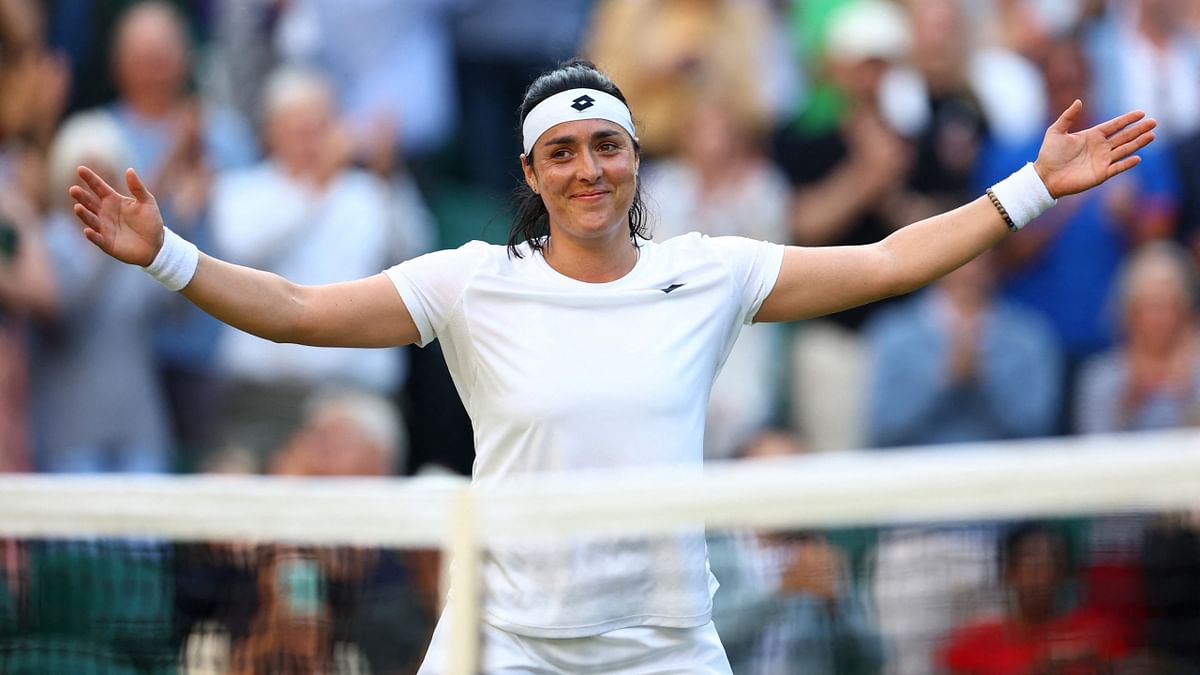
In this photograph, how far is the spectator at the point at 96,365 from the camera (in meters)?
9.88

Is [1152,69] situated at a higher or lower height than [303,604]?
higher

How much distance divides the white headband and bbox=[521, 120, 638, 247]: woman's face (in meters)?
0.03

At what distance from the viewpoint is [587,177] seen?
506 cm

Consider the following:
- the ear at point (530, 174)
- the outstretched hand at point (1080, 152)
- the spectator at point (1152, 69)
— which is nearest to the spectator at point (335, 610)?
the ear at point (530, 174)

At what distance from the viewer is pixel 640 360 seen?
16.1 feet

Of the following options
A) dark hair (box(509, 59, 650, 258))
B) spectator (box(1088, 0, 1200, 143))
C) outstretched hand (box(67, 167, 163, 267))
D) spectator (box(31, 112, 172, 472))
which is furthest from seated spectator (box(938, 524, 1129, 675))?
spectator (box(31, 112, 172, 472))

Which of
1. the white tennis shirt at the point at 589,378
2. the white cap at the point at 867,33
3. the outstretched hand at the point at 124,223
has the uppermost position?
the white cap at the point at 867,33

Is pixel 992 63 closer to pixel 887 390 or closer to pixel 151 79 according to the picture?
pixel 887 390

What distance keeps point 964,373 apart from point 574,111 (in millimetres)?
4654

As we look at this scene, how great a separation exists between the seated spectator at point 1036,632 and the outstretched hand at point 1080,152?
1.11m

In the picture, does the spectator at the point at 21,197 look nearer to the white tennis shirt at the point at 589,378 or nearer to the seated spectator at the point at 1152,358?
the white tennis shirt at the point at 589,378

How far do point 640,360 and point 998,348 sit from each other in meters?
4.80

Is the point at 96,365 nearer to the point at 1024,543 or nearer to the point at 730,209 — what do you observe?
the point at 730,209

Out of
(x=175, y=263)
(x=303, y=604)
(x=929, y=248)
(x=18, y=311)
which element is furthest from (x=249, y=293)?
(x=18, y=311)
